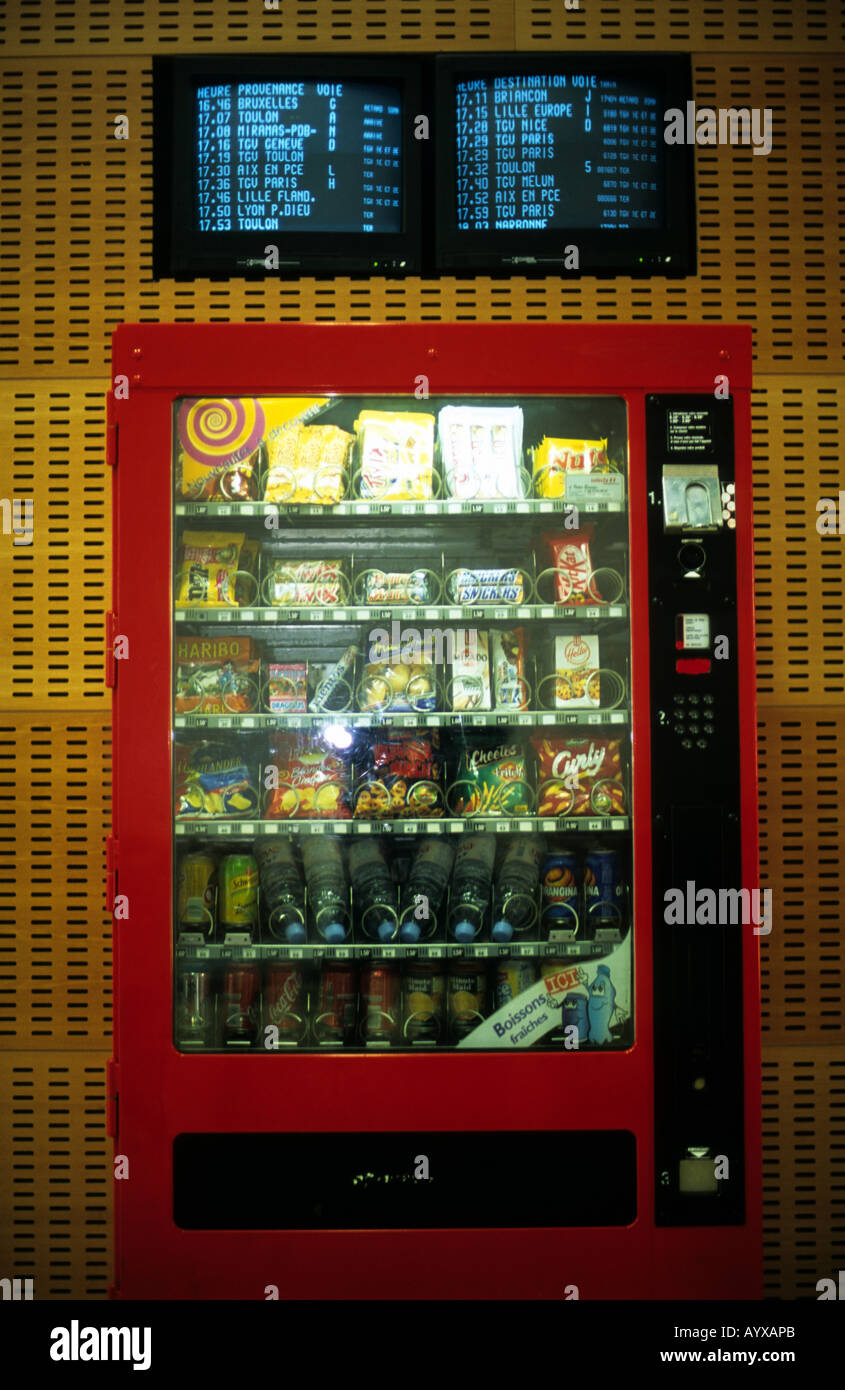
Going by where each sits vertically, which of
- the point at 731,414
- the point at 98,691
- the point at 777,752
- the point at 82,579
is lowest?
the point at 777,752

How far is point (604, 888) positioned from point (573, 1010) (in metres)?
0.29

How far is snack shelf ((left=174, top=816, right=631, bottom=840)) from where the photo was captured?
226 centimetres

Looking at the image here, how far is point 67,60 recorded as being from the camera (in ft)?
10.2

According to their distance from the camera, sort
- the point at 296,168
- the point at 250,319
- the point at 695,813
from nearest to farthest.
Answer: the point at 695,813, the point at 296,168, the point at 250,319

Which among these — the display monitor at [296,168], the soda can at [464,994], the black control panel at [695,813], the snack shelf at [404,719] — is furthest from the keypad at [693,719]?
the display monitor at [296,168]

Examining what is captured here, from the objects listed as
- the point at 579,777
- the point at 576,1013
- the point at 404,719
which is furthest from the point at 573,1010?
the point at 404,719

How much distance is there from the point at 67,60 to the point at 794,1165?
13.2 ft

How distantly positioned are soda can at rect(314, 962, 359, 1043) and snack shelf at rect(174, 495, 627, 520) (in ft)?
3.57

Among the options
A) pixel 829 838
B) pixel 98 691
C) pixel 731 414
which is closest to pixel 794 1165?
pixel 829 838

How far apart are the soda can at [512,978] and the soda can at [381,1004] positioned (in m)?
0.25

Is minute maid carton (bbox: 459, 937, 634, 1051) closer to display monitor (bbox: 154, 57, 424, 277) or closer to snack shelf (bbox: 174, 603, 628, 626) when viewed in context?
snack shelf (bbox: 174, 603, 628, 626)

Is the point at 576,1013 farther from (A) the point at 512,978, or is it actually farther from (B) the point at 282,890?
(B) the point at 282,890

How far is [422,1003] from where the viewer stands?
2.42 meters
